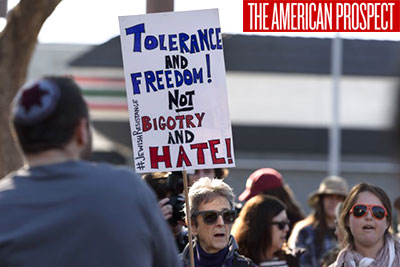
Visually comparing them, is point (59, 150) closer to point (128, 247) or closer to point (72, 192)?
point (72, 192)

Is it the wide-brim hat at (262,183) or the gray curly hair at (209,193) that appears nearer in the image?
the gray curly hair at (209,193)

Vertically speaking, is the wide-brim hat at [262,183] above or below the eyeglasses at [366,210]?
below

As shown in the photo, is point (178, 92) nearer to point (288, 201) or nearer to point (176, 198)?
point (176, 198)

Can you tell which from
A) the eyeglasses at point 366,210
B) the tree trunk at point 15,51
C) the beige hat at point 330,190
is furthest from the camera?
the beige hat at point 330,190

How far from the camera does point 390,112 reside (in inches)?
83.4

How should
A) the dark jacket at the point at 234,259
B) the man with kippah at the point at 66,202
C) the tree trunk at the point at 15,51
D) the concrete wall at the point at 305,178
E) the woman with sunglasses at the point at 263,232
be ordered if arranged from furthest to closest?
the concrete wall at the point at 305,178
the tree trunk at the point at 15,51
the woman with sunglasses at the point at 263,232
the dark jacket at the point at 234,259
the man with kippah at the point at 66,202

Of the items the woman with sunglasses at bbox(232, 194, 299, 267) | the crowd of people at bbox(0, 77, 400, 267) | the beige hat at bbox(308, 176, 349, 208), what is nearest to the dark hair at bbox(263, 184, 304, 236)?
the beige hat at bbox(308, 176, 349, 208)

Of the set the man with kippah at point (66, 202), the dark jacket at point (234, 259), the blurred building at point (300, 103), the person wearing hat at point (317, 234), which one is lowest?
the blurred building at point (300, 103)

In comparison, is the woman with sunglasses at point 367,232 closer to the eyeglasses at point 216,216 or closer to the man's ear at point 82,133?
the eyeglasses at point 216,216

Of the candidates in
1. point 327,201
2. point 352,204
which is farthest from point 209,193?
point 327,201

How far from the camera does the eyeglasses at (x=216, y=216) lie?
5.23 meters

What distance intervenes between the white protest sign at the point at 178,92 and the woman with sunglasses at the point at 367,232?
2.43 ft

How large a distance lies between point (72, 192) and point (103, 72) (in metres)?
23.5

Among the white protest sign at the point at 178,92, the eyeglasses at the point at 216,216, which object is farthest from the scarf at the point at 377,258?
the white protest sign at the point at 178,92
